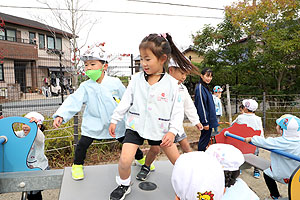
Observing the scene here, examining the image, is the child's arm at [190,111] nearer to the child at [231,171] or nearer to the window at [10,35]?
the child at [231,171]

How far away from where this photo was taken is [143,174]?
7.79ft

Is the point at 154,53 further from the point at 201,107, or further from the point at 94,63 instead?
the point at 201,107

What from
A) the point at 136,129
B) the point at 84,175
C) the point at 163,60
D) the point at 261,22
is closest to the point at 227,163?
the point at 136,129

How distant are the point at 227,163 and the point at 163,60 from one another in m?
1.07

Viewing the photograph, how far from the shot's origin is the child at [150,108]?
1.92m

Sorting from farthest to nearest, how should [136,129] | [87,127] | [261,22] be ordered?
[261,22] < [87,127] < [136,129]

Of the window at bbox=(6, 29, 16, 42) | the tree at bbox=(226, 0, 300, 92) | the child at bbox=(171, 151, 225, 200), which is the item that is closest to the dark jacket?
the child at bbox=(171, 151, 225, 200)

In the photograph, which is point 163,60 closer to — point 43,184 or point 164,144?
point 164,144

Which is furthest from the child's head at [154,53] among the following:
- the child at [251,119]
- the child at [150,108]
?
the child at [251,119]

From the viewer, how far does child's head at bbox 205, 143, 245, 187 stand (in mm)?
1366

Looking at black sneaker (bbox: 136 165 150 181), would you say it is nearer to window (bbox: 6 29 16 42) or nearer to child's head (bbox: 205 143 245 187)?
child's head (bbox: 205 143 245 187)

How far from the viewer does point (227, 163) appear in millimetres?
1367

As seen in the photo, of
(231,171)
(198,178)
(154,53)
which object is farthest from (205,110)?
(198,178)

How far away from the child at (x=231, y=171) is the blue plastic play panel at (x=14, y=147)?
1902 millimetres
